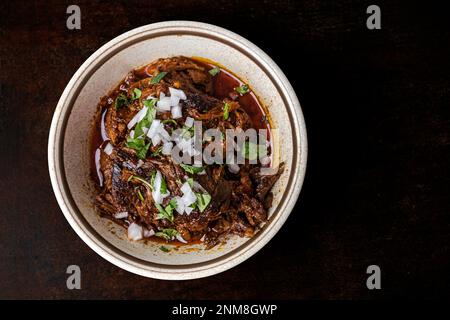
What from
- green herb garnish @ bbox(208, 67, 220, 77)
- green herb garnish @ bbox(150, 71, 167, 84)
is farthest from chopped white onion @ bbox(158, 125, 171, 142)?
green herb garnish @ bbox(208, 67, 220, 77)

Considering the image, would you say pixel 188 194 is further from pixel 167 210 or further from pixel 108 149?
pixel 108 149

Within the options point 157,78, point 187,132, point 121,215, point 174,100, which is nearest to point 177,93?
point 174,100

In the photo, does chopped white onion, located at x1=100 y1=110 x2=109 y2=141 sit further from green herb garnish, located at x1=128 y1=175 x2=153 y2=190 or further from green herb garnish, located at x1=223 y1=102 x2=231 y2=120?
green herb garnish, located at x1=223 y1=102 x2=231 y2=120

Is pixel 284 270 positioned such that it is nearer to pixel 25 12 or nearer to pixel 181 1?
pixel 181 1

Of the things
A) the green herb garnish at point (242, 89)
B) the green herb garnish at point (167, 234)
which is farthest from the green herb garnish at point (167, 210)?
the green herb garnish at point (242, 89)

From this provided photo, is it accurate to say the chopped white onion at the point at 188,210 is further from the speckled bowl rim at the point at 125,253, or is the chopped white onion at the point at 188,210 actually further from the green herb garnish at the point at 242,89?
the green herb garnish at the point at 242,89

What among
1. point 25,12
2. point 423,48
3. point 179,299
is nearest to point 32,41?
point 25,12
